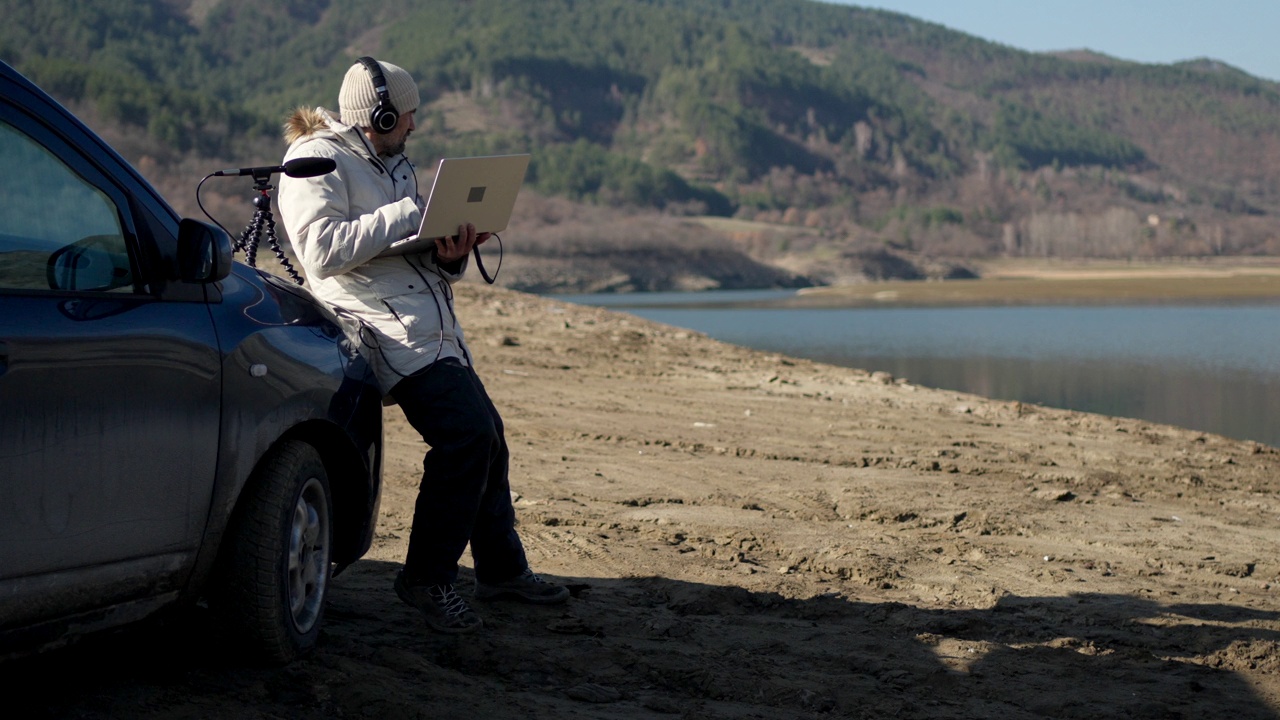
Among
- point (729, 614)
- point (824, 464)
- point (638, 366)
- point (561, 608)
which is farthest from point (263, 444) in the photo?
point (638, 366)

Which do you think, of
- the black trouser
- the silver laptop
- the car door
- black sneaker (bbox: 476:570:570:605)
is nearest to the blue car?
the car door

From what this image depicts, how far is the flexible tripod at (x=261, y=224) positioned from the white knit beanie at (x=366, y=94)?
335 mm

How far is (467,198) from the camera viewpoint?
162 inches

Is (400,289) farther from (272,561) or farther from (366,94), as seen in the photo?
(272,561)

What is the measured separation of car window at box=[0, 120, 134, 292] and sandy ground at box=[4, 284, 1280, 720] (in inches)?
33.2

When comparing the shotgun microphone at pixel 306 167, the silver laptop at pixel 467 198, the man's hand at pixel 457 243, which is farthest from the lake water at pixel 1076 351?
the shotgun microphone at pixel 306 167

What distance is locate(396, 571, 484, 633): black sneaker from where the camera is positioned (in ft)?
14.3

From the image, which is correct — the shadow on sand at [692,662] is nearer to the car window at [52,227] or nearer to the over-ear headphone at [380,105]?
the car window at [52,227]

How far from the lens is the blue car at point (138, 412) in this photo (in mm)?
2766

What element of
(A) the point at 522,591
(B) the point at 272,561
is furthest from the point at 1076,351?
(B) the point at 272,561

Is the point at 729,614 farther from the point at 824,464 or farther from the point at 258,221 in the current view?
the point at 824,464

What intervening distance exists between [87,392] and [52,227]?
1.49 feet

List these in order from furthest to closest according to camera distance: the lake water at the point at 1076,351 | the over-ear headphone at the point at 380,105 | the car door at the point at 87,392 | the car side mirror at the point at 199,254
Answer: the lake water at the point at 1076,351 → the over-ear headphone at the point at 380,105 → the car side mirror at the point at 199,254 → the car door at the point at 87,392

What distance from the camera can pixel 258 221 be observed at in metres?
4.64
